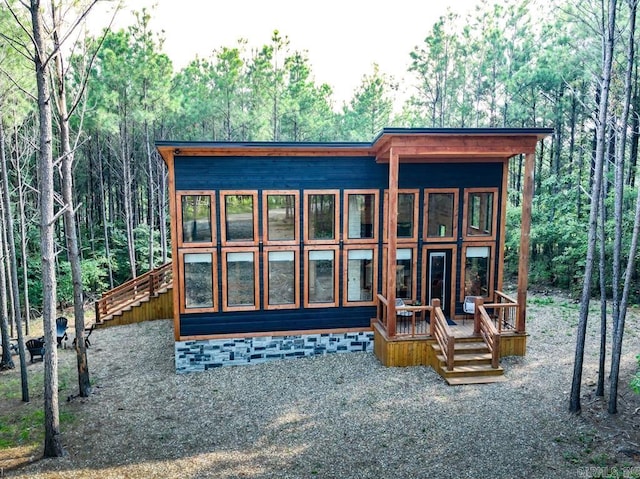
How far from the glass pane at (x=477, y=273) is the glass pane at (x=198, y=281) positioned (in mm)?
6193

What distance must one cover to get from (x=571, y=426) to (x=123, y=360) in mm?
9479

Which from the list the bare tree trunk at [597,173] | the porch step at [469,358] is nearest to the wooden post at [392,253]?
the porch step at [469,358]

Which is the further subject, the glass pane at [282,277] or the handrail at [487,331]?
the glass pane at [282,277]

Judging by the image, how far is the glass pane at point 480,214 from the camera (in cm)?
1084

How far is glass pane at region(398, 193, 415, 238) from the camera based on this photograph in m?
10.6

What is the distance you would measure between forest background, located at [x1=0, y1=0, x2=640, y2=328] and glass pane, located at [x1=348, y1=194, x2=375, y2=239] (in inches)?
295

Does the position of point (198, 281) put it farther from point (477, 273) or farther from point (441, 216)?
point (477, 273)

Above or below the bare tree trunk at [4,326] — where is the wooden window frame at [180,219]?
above

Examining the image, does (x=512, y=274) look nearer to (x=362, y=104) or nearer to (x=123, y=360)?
(x=362, y=104)

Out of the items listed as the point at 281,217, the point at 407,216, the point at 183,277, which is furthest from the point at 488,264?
the point at 183,277

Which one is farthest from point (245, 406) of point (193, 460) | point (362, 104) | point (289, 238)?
point (362, 104)

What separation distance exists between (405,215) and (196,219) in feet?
15.9

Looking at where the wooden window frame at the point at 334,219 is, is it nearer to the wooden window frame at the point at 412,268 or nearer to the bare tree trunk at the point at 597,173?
the wooden window frame at the point at 412,268

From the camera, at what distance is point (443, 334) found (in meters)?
9.19
